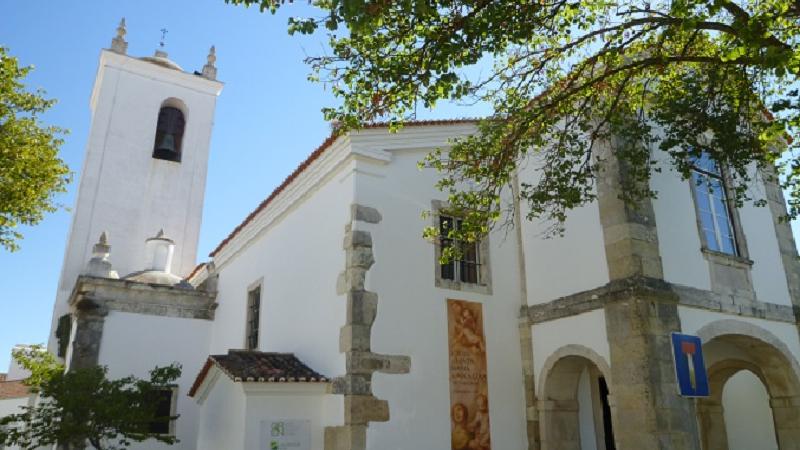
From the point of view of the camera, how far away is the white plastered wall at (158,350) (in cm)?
1252

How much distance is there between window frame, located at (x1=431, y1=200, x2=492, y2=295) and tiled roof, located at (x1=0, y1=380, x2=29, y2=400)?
1661 cm

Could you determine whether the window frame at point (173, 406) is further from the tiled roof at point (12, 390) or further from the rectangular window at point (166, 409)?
the tiled roof at point (12, 390)

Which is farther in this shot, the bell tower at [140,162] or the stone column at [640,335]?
the bell tower at [140,162]

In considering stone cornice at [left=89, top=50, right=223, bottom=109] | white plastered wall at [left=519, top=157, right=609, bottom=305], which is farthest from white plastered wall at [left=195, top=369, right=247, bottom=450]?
stone cornice at [left=89, top=50, right=223, bottom=109]

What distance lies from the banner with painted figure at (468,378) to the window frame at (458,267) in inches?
9.9

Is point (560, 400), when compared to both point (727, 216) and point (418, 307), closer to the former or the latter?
point (418, 307)

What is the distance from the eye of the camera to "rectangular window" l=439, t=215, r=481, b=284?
913 centimetres

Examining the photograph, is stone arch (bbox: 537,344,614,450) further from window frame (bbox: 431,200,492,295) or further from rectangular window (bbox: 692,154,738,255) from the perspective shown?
rectangular window (bbox: 692,154,738,255)

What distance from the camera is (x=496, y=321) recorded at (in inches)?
357

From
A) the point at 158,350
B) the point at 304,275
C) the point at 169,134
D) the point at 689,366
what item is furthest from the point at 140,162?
the point at 689,366

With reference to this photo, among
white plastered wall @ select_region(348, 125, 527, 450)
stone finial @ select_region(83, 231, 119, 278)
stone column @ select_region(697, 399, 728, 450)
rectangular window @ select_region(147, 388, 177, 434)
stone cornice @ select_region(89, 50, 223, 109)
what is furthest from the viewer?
stone cornice @ select_region(89, 50, 223, 109)

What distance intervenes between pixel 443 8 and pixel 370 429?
4.95 metres

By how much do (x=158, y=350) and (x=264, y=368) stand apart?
19.1ft

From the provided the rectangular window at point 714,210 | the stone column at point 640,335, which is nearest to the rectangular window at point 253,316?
the stone column at point 640,335
